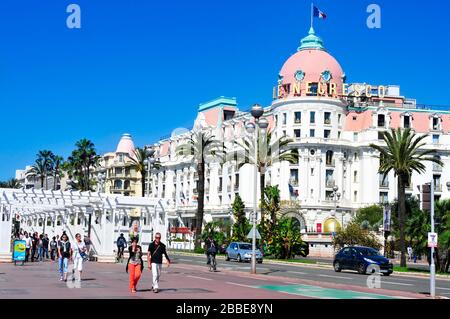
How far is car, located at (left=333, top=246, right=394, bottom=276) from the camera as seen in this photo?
3772 centimetres

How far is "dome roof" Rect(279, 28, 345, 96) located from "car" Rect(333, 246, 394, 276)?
50531mm

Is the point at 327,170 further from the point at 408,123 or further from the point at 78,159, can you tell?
the point at 78,159

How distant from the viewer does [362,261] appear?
37.8 metres

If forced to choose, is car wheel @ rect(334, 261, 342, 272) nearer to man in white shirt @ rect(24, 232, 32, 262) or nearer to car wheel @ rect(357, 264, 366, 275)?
car wheel @ rect(357, 264, 366, 275)

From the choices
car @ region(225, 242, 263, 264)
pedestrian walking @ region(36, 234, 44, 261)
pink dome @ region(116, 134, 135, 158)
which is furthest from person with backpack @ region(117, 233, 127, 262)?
pink dome @ region(116, 134, 135, 158)

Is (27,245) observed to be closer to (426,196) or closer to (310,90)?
(426,196)

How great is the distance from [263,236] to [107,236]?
18.1m

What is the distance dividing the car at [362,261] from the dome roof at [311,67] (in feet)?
166

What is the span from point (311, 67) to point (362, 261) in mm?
53531

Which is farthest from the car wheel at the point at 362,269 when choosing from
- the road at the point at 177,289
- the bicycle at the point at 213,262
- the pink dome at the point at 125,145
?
the pink dome at the point at 125,145

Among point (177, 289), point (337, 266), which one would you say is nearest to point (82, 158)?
point (337, 266)

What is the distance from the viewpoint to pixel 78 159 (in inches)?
4129

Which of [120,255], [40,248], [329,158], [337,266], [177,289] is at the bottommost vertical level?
[337,266]

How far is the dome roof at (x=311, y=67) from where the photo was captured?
289 feet
